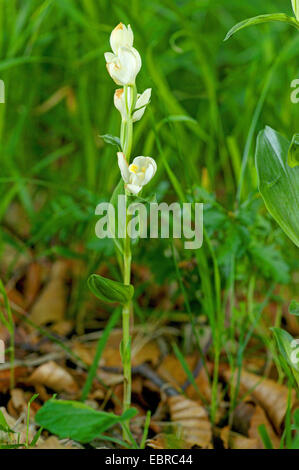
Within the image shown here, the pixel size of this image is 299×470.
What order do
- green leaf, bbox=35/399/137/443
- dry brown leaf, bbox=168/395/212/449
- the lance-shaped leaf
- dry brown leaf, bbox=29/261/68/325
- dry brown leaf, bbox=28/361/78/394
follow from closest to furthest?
1. green leaf, bbox=35/399/137/443
2. the lance-shaped leaf
3. dry brown leaf, bbox=168/395/212/449
4. dry brown leaf, bbox=28/361/78/394
5. dry brown leaf, bbox=29/261/68/325

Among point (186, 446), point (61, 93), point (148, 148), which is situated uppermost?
point (61, 93)

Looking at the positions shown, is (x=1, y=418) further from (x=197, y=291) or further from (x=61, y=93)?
(x=61, y=93)

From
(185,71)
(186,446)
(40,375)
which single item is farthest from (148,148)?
(185,71)

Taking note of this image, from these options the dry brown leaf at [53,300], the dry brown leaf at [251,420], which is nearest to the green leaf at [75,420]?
the dry brown leaf at [251,420]

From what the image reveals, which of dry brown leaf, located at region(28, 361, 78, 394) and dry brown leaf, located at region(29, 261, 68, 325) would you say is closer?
dry brown leaf, located at region(28, 361, 78, 394)

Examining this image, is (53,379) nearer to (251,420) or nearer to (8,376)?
(8,376)

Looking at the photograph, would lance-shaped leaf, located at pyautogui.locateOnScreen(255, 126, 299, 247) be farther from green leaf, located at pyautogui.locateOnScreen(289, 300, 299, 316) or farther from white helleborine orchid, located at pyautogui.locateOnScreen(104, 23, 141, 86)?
white helleborine orchid, located at pyautogui.locateOnScreen(104, 23, 141, 86)

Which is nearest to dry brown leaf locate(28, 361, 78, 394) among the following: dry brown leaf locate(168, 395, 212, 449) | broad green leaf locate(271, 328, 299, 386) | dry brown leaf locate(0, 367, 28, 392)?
dry brown leaf locate(0, 367, 28, 392)
